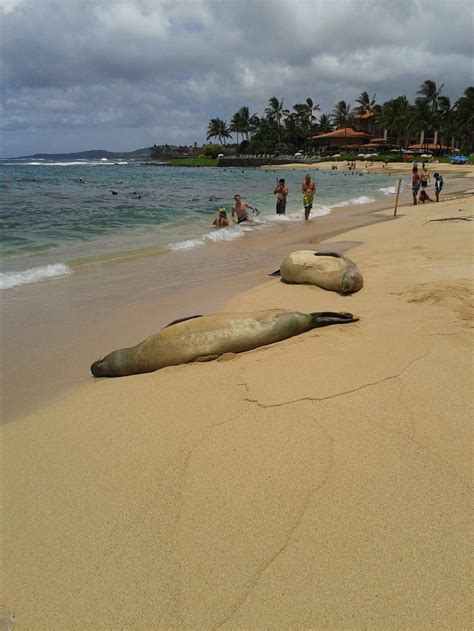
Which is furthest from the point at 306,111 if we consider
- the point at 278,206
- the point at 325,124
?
the point at 278,206

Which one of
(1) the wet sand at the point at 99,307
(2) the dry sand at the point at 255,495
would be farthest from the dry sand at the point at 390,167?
(2) the dry sand at the point at 255,495

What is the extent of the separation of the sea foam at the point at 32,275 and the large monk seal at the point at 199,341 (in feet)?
14.6

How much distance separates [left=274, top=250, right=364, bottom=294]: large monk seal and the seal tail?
1449mm

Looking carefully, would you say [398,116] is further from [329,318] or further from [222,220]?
[329,318]

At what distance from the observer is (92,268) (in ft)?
31.1

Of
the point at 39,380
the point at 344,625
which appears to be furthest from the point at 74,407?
the point at 344,625

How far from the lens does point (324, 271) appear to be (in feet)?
22.8

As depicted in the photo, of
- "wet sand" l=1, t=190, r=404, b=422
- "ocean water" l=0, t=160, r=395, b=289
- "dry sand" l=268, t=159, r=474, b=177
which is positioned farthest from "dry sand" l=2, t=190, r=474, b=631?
"dry sand" l=268, t=159, r=474, b=177

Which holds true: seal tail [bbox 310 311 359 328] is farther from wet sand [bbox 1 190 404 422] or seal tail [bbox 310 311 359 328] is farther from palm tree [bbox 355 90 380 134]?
palm tree [bbox 355 90 380 134]

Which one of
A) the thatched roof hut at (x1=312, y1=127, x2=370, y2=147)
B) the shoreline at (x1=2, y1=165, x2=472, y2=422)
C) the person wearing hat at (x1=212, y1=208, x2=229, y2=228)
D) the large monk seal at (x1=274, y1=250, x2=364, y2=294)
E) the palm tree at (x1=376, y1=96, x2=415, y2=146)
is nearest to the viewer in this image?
the shoreline at (x1=2, y1=165, x2=472, y2=422)

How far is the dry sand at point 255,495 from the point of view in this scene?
77.9 inches

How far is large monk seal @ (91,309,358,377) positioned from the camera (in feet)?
14.4

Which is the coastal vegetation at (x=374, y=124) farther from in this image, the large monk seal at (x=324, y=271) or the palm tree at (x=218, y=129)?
the large monk seal at (x=324, y=271)

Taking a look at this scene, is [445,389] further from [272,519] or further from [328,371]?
[272,519]
